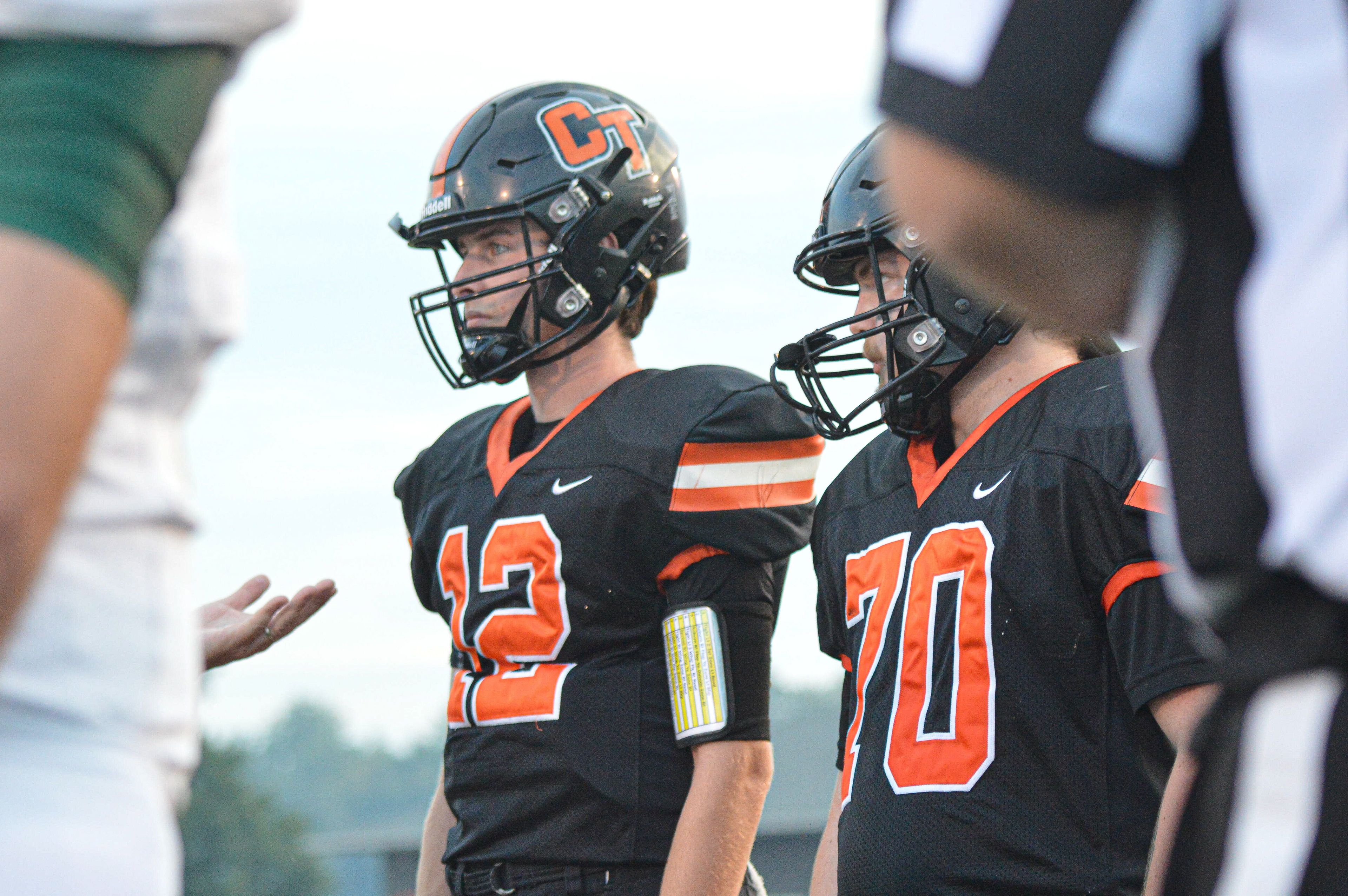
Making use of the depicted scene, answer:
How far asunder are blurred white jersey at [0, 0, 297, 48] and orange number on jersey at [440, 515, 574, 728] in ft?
7.34

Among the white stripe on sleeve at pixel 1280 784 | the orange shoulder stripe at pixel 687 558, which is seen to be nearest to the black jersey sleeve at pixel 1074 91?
the white stripe on sleeve at pixel 1280 784

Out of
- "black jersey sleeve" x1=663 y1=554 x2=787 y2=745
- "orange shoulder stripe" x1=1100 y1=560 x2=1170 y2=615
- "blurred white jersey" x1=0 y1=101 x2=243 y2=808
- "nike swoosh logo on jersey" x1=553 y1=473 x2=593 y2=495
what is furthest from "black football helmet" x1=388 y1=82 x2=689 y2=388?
"blurred white jersey" x1=0 y1=101 x2=243 y2=808

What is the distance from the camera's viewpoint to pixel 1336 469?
2.83ft

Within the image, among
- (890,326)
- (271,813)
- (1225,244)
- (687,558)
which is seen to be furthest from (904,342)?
(271,813)

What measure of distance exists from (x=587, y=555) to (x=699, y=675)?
0.35m

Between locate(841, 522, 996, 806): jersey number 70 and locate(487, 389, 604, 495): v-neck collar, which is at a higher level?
locate(487, 389, 604, 495): v-neck collar

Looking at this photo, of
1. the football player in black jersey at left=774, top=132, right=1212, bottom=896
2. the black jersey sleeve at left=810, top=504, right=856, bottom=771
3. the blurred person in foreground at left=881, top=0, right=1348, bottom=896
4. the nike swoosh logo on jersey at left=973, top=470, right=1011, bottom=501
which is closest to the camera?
the blurred person in foreground at left=881, top=0, right=1348, bottom=896

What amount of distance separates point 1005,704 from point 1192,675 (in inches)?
13.4

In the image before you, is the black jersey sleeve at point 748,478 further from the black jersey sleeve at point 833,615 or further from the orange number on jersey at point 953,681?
the orange number on jersey at point 953,681

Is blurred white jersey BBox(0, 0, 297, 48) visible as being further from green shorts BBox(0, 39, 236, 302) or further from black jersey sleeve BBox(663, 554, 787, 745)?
black jersey sleeve BBox(663, 554, 787, 745)

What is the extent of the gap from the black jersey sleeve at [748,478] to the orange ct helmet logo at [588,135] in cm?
71

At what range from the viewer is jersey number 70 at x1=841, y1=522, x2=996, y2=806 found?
8.45 ft

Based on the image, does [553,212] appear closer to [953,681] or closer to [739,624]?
[739,624]

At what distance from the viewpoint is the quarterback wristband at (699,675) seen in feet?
9.93
